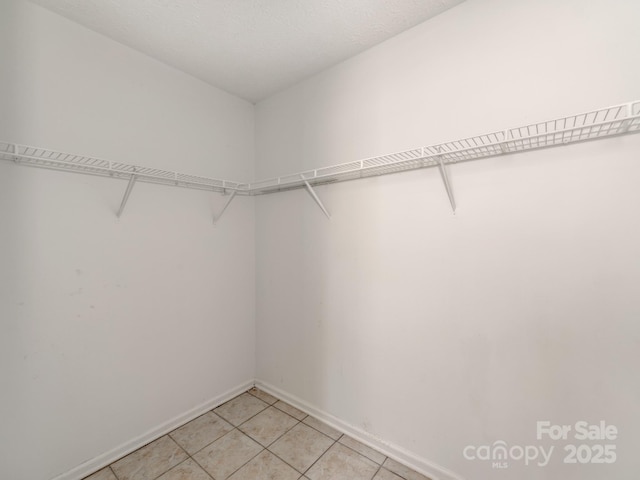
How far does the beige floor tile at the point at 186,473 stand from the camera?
1.36 metres

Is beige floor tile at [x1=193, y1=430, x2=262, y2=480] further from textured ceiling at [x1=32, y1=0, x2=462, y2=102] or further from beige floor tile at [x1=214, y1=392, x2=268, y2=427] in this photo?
textured ceiling at [x1=32, y1=0, x2=462, y2=102]

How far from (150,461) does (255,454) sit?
586 millimetres

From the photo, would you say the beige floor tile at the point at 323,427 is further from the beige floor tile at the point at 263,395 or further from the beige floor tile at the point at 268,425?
the beige floor tile at the point at 263,395

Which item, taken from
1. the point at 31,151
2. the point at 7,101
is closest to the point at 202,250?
the point at 31,151

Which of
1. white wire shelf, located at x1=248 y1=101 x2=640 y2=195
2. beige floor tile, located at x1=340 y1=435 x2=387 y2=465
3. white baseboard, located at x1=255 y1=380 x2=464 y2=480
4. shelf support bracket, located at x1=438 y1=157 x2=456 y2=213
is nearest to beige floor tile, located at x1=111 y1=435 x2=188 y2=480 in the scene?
white baseboard, located at x1=255 y1=380 x2=464 y2=480

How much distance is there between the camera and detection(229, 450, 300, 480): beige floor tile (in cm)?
136

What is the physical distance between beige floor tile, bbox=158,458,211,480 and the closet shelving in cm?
149

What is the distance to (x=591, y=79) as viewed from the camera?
995 millimetres

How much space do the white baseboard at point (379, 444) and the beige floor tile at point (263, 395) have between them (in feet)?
0.13

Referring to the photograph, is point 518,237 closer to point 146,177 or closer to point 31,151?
point 146,177

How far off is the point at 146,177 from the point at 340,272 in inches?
53.7

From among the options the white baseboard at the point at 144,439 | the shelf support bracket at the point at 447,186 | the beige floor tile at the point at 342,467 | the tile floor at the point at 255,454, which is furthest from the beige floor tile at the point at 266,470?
the shelf support bracket at the point at 447,186

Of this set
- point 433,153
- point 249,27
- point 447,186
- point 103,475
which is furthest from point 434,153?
point 103,475

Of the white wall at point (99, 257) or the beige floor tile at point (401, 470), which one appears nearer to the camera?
the white wall at point (99, 257)
